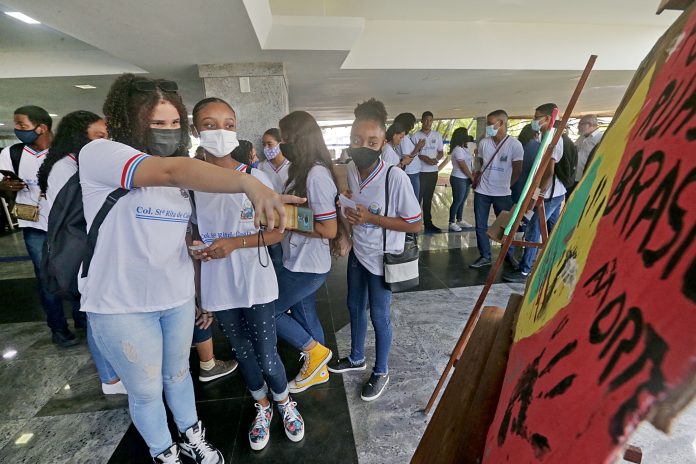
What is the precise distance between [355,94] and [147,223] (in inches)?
338

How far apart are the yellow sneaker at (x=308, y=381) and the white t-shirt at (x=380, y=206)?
0.81 metres

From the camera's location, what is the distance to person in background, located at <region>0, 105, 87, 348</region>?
2494 millimetres

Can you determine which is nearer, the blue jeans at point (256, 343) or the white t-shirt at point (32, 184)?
the blue jeans at point (256, 343)

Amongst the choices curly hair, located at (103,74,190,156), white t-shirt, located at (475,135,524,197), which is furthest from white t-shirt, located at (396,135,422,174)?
curly hair, located at (103,74,190,156)

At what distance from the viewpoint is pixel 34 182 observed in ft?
8.61

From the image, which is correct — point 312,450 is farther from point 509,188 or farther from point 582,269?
point 509,188

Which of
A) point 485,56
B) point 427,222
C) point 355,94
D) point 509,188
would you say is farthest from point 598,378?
point 355,94

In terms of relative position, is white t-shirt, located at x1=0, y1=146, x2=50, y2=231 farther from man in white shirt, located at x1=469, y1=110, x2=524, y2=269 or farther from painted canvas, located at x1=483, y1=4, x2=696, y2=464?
man in white shirt, located at x1=469, y1=110, x2=524, y2=269

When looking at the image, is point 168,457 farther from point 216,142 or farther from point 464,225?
point 464,225

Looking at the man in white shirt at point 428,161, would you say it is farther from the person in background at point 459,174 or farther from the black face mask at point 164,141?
the black face mask at point 164,141

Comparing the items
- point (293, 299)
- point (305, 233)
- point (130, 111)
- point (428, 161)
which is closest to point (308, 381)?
point (293, 299)

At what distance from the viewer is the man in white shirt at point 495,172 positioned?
12.8 feet

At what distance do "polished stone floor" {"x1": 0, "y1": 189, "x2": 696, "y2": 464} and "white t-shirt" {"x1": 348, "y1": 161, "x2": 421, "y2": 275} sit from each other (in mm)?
847

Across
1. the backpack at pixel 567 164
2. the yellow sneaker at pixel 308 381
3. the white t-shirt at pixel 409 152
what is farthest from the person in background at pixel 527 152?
the yellow sneaker at pixel 308 381
